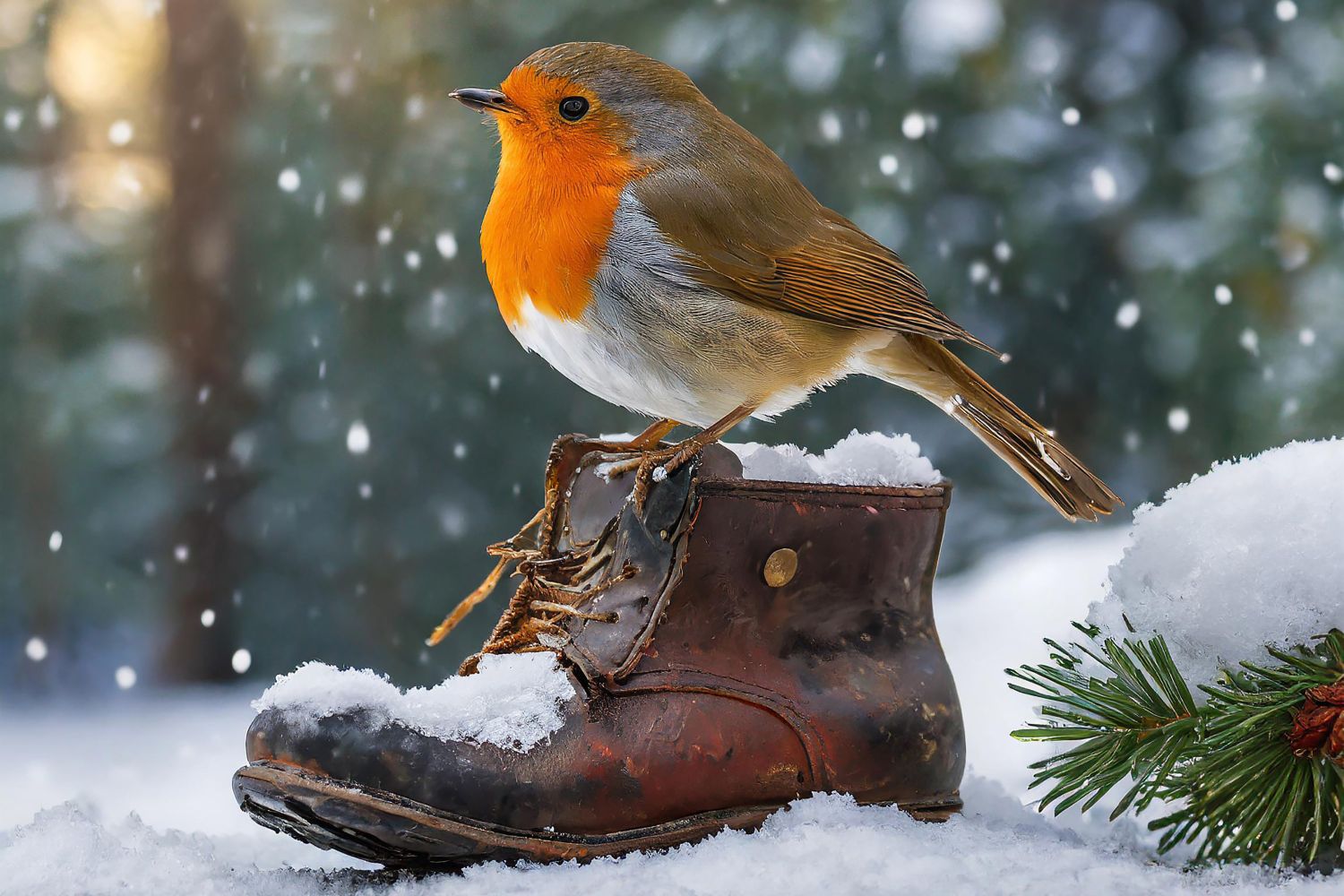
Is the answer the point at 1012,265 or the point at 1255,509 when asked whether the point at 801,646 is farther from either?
the point at 1012,265

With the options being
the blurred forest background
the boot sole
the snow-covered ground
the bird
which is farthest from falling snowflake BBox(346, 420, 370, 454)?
the boot sole

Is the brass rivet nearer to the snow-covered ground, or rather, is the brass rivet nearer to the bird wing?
the snow-covered ground

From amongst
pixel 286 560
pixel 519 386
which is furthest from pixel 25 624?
pixel 519 386

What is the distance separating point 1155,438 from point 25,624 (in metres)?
3.89

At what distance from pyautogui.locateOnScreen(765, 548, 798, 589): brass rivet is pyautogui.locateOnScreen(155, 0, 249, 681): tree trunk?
3.08 m

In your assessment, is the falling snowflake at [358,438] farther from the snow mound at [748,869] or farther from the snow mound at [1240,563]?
the snow mound at [1240,563]

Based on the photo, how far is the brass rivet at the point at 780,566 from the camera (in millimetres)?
1576

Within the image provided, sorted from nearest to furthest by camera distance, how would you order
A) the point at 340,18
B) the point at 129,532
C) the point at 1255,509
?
1. the point at 1255,509
2. the point at 340,18
3. the point at 129,532

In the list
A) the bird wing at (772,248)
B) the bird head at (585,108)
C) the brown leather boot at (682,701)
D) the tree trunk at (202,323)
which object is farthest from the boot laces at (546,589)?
the tree trunk at (202,323)

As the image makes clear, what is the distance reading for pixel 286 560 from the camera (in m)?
4.14

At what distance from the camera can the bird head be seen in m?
1.81

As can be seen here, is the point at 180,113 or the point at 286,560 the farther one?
the point at 180,113

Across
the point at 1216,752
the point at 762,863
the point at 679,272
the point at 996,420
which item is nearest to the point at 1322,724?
the point at 1216,752

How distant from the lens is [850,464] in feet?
5.72
